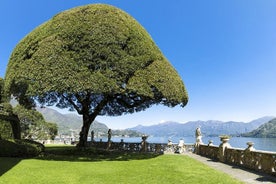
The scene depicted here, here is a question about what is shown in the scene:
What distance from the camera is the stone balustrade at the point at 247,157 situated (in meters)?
12.9

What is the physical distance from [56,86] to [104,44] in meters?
4.38

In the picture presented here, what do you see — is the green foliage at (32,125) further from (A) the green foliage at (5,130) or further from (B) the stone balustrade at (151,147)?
(A) the green foliage at (5,130)

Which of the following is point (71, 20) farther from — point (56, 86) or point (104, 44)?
point (56, 86)

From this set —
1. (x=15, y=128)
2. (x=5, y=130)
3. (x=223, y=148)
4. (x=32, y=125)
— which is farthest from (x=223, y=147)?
(x=32, y=125)

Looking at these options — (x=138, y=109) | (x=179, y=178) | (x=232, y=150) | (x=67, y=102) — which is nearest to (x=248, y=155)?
(x=232, y=150)

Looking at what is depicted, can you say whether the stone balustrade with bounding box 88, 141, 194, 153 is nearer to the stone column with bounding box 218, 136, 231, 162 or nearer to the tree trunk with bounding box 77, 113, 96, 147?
the tree trunk with bounding box 77, 113, 96, 147

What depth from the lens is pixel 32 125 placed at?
163ft

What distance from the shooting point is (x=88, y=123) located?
26203mm

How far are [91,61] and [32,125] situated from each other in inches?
1336

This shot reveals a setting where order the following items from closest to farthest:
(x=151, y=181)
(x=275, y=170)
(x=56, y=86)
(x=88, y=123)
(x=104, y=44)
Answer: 1. (x=151, y=181)
2. (x=275, y=170)
3. (x=56, y=86)
4. (x=104, y=44)
5. (x=88, y=123)

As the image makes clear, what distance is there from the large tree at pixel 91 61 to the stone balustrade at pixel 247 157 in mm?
4786

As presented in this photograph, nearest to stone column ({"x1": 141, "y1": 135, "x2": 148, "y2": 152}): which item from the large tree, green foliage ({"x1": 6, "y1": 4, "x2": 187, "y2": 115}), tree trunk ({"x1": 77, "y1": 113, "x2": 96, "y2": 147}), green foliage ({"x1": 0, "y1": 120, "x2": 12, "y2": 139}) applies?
tree trunk ({"x1": 77, "y1": 113, "x2": 96, "y2": 147})

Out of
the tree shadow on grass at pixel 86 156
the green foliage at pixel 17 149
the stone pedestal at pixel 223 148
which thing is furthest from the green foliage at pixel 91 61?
the stone pedestal at pixel 223 148

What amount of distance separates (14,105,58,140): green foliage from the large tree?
88.9ft
